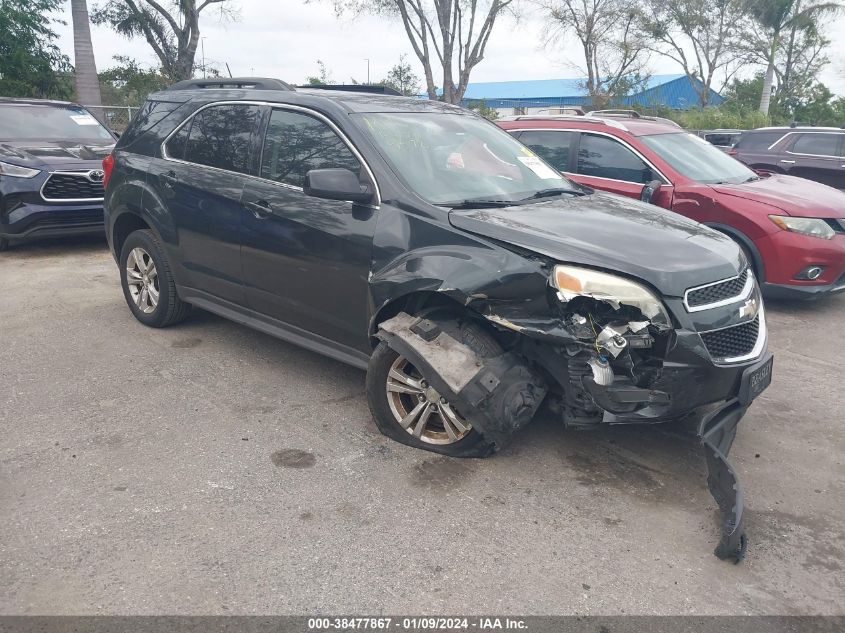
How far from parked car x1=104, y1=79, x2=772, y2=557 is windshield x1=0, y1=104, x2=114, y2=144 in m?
5.01

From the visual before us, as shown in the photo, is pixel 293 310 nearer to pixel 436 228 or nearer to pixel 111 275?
pixel 436 228

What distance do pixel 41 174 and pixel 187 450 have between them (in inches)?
226

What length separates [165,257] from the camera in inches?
205

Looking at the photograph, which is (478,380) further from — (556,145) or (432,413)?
(556,145)

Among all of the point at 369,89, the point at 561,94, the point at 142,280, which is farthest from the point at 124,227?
the point at 561,94

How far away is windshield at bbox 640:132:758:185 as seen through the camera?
22.8 ft

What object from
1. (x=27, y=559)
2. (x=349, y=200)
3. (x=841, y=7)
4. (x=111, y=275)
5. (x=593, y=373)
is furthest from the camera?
(x=841, y=7)

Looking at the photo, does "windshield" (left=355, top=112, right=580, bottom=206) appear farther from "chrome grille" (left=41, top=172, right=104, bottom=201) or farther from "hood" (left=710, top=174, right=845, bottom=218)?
"chrome grille" (left=41, top=172, right=104, bottom=201)

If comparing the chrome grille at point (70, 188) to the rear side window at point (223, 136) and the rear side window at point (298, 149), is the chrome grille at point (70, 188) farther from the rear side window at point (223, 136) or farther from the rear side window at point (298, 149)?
the rear side window at point (298, 149)

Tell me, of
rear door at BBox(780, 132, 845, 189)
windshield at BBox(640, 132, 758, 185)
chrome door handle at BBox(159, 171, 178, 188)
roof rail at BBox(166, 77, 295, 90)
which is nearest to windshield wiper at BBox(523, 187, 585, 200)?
roof rail at BBox(166, 77, 295, 90)

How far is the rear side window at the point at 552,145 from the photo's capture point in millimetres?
7457

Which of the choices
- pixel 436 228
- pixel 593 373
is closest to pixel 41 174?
pixel 436 228

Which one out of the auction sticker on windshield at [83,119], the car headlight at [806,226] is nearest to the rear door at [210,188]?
the car headlight at [806,226]

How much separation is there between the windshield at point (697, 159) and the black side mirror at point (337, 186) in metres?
4.27
